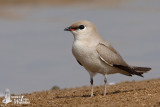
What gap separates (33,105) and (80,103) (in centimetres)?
151

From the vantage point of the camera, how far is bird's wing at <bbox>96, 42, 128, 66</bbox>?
1280cm

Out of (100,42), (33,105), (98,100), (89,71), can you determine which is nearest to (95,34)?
(100,42)

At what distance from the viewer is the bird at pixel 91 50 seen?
12.7 m

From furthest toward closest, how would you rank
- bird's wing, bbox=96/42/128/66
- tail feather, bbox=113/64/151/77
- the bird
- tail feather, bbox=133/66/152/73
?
1. tail feather, bbox=133/66/152/73
2. tail feather, bbox=113/64/151/77
3. bird's wing, bbox=96/42/128/66
4. the bird

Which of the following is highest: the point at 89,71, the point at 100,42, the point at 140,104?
the point at 100,42

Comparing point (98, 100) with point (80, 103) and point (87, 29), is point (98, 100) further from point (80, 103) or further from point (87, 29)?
point (87, 29)

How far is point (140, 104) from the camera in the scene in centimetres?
1109

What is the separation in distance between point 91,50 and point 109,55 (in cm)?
82

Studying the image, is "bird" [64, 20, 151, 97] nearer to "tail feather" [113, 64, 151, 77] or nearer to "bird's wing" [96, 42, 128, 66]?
"bird's wing" [96, 42, 128, 66]

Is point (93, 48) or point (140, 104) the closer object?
point (140, 104)

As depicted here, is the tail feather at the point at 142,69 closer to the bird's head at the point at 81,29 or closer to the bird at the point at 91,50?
the bird at the point at 91,50

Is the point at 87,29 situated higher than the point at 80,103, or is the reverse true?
the point at 87,29

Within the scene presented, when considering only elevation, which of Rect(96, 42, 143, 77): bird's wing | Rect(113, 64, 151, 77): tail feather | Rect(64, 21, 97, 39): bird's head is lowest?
Rect(113, 64, 151, 77): tail feather

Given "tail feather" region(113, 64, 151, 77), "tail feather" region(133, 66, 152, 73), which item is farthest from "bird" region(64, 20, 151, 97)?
"tail feather" region(133, 66, 152, 73)
